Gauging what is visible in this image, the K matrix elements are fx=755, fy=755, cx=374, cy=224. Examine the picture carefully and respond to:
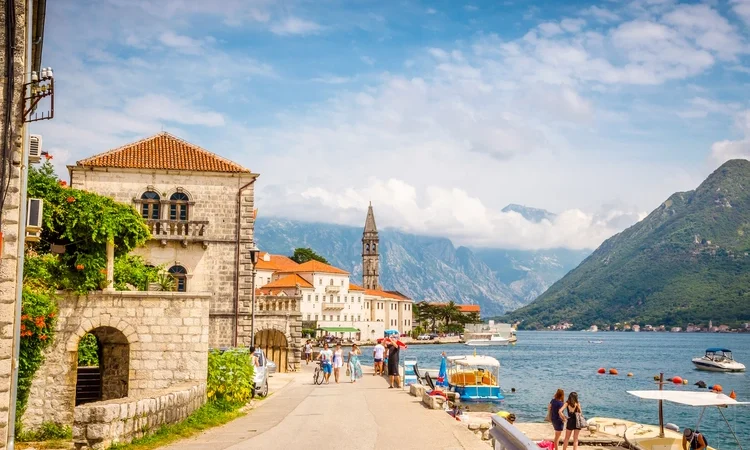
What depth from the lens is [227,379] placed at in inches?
821

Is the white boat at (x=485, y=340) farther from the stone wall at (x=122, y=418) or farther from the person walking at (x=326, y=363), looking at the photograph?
the stone wall at (x=122, y=418)

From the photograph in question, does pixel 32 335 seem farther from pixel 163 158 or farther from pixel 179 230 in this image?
pixel 163 158

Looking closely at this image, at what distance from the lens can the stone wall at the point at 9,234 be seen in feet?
36.6

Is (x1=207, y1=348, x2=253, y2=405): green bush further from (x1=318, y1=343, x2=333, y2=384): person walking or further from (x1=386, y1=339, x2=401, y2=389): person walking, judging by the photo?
(x1=318, y1=343, x2=333, y2=384): person walking

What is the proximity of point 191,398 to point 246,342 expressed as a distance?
1991 centimetres

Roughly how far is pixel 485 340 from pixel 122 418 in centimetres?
16396

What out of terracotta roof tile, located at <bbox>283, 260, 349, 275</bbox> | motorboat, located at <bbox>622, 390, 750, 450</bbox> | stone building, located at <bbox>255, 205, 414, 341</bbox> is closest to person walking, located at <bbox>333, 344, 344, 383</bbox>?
motorboat, located at <bbox>622, 390, 750, 450</bbox>

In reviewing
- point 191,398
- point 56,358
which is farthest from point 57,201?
point 191,398

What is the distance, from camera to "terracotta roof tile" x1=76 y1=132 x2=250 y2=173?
35438 mm

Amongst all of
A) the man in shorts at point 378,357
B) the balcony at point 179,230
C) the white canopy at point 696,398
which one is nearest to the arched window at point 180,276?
the balcony at point 179,230

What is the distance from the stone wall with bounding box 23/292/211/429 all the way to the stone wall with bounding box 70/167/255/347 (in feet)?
52.2

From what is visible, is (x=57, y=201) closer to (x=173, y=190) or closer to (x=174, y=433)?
(x=174, y=433)

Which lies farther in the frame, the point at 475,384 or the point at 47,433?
the point at 475,384

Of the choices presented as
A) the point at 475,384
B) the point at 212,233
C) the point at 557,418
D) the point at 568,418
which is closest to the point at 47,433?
the point at 557,418
